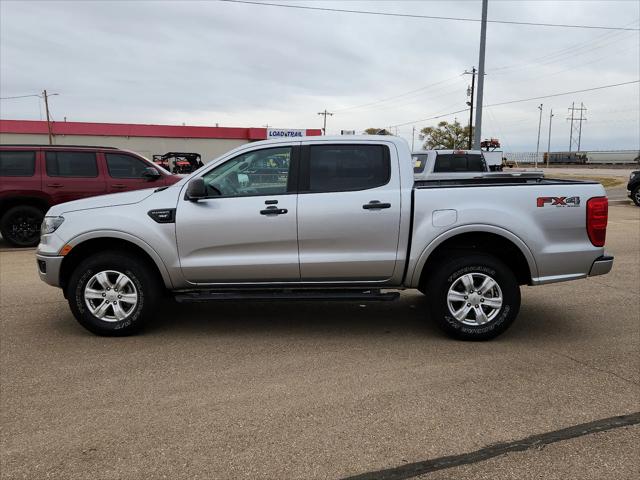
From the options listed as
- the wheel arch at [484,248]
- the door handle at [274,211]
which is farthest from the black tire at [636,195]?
the door handle at [274,211]

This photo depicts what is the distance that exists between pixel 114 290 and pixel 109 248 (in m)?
0.42

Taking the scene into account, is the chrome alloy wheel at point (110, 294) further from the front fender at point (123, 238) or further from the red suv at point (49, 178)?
the red suv at point (49, 178)

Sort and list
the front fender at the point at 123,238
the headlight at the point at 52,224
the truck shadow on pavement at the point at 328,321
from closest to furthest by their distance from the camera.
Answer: the front fender at the point at 123,238, the headlight at the point at 52,224, the truck shadow on pavement at the point at 328,321

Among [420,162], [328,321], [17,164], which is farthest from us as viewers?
[420,162]

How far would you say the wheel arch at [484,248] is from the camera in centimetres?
482

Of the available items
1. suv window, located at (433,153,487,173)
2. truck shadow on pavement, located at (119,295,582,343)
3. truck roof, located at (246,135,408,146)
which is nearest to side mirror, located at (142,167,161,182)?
truck shadow on pavement, located at (119,295,582,343)

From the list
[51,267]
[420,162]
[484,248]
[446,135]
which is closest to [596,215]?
[484,248]

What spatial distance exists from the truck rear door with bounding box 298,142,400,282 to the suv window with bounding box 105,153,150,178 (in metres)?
6.76

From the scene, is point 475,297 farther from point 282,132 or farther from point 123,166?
point 282,132

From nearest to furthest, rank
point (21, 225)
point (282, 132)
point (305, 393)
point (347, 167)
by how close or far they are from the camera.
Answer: point (305, 393) < point (347, 167) < point (21, 225) < point (282, 132)

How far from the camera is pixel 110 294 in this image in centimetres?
498

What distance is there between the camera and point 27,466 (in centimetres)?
294

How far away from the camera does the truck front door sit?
488cm

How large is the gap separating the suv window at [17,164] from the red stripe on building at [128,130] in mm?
41852
